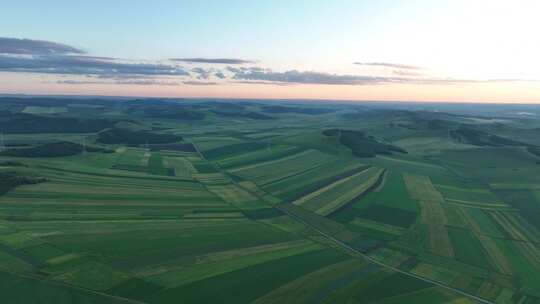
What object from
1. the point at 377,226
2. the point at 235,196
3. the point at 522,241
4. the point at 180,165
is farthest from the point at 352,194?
the point at 180,165

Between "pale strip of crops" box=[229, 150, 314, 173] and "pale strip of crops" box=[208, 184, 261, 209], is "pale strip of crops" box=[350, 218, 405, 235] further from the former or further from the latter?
"pale strip of crops" box=[229, 150, 314, 173]

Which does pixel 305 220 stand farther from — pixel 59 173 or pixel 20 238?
pixel 59 173

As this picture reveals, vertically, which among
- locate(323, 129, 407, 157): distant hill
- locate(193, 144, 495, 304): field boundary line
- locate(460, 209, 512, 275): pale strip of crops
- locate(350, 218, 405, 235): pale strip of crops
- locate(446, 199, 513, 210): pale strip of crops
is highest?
locate(323, 129, 407, 157): distant hill

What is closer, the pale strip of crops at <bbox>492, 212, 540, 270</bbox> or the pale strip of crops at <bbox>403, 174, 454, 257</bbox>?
A: the pale strip of crops at <bbox>492, 212, 540, 270</bbox>

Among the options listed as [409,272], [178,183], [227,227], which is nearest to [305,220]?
[227,227]

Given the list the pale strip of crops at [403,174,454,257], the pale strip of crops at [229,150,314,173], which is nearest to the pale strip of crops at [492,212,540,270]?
the pale strip of crops at [403,174,454,257]

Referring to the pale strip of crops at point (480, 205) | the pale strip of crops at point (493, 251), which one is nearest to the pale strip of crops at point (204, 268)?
the pale strip of crops at point (493, 251)

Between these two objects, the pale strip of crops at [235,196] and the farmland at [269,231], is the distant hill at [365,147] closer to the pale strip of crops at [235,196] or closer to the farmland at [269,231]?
the farmland at [269,231]
